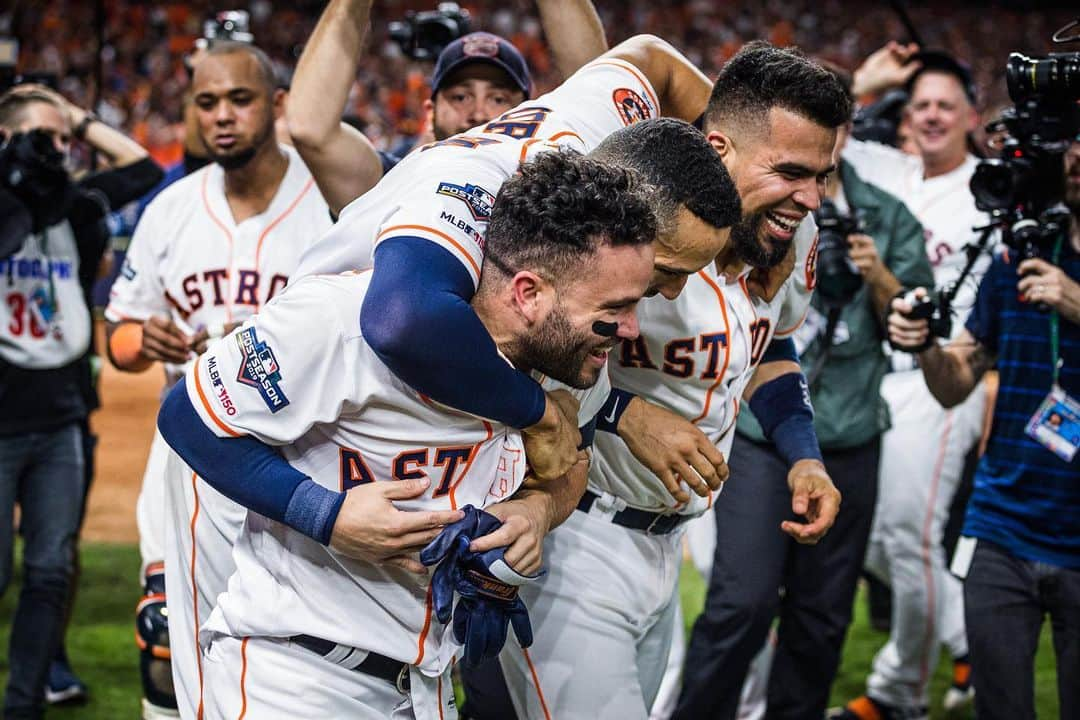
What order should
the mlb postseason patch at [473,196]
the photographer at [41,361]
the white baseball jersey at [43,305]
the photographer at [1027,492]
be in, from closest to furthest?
the mlb postseason patch at [473,196] → the photographer at [1027,492] → the photographer at [41,361] → the white baseball jersey at [43,305]

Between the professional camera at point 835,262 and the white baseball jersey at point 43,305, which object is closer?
the professional camera at point 835,262

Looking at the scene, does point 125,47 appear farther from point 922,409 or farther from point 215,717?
point 215,717

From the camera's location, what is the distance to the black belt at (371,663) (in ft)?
8.19

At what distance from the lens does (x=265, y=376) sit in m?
2.36

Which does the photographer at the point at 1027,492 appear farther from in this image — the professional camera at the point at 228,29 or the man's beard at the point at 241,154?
the professional camera at the point at 228,29

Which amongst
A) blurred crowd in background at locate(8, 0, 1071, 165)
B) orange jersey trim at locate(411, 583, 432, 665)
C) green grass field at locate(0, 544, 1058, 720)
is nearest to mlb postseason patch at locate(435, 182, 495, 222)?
orange jersey trim at locate(411, 583, 432, 665)

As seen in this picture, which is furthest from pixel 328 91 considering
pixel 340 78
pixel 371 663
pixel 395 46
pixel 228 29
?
pixel 395 46

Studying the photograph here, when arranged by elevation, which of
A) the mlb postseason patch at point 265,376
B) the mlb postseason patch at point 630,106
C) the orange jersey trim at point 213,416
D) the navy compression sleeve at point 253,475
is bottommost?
the navy compression sleeve at point 253,475

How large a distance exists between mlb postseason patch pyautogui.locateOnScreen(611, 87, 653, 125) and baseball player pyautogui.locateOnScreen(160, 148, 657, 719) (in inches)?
20.7

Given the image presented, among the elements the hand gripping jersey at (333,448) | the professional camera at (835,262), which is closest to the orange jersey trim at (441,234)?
the hand gripping jersey at (333,448)

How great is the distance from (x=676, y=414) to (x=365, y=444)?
0.96 meters

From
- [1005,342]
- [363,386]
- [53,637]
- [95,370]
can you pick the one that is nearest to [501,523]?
[363,386]

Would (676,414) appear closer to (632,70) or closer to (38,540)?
(632,70)

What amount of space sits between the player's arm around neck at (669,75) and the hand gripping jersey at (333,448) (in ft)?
3.69
